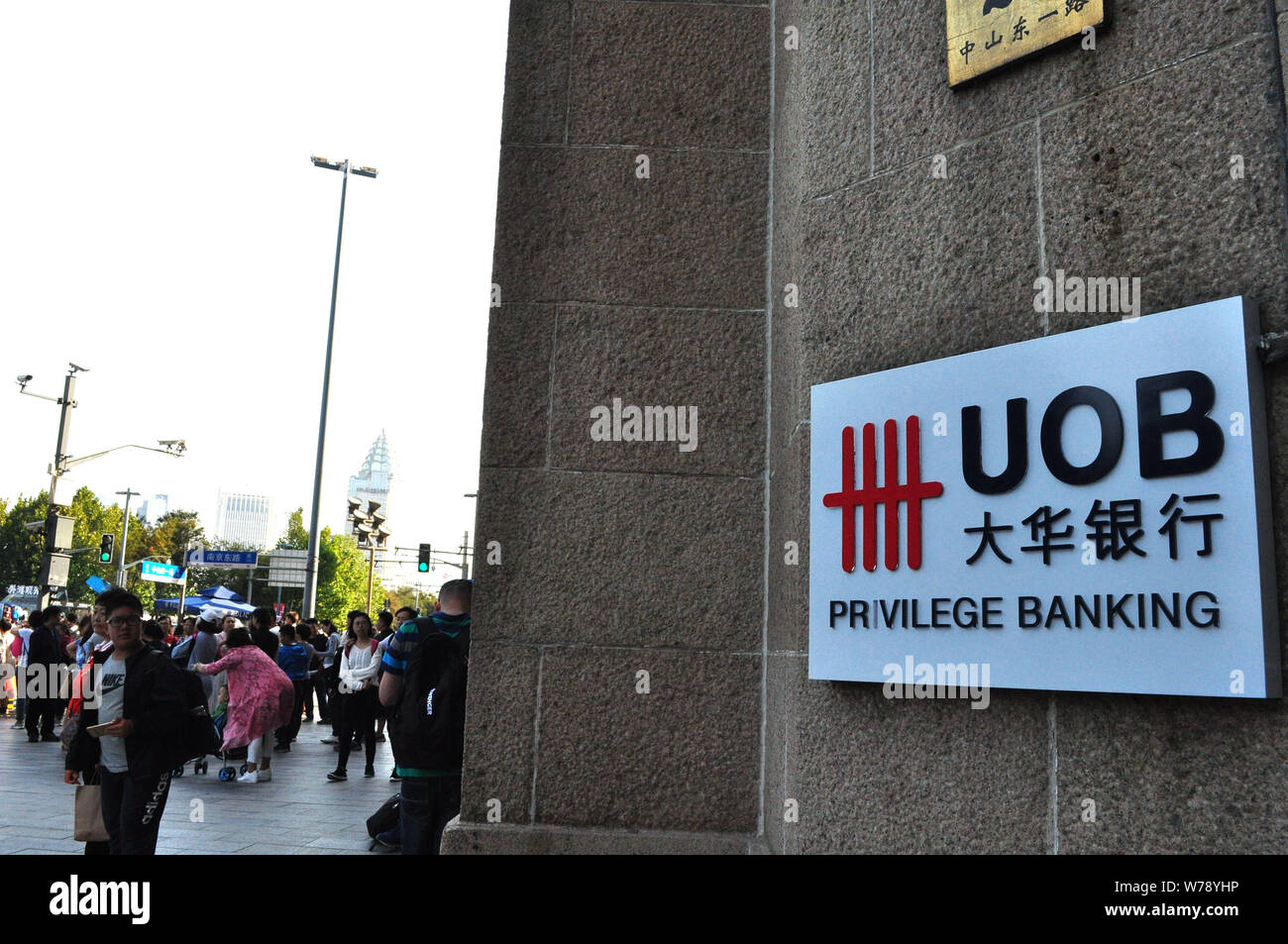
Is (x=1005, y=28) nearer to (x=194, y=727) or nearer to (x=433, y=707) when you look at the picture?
(x=433, y=707)

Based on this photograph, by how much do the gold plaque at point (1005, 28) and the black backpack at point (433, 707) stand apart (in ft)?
11.9

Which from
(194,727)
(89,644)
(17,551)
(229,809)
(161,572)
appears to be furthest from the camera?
(17,551)

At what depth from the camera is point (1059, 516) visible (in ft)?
10.2

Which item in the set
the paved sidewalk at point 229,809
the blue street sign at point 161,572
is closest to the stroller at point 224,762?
the paved sidewalk at point 229,809

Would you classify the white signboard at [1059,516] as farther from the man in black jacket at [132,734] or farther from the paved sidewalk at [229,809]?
the paved sidewalk at [229,809]

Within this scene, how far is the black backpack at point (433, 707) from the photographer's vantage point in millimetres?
5375

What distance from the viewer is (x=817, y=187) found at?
4.19 meters

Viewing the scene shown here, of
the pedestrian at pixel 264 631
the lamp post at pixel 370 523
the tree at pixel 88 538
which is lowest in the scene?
the pedestrian at pixel 264 631

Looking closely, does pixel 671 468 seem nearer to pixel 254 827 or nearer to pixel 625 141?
pixel 625 141

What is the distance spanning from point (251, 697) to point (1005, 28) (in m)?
9.60

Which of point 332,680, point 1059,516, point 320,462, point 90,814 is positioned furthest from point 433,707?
point 320,462

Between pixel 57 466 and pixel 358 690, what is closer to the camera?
pixel 358 690

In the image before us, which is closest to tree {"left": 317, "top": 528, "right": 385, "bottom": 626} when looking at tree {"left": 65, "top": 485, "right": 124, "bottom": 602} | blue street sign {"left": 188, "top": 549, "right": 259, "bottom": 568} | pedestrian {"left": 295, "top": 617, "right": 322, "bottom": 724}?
tree {"left": 65, "top": 485, "right": 124, "bottom": 602}

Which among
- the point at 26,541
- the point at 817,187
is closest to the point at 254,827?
the point at 817,187
